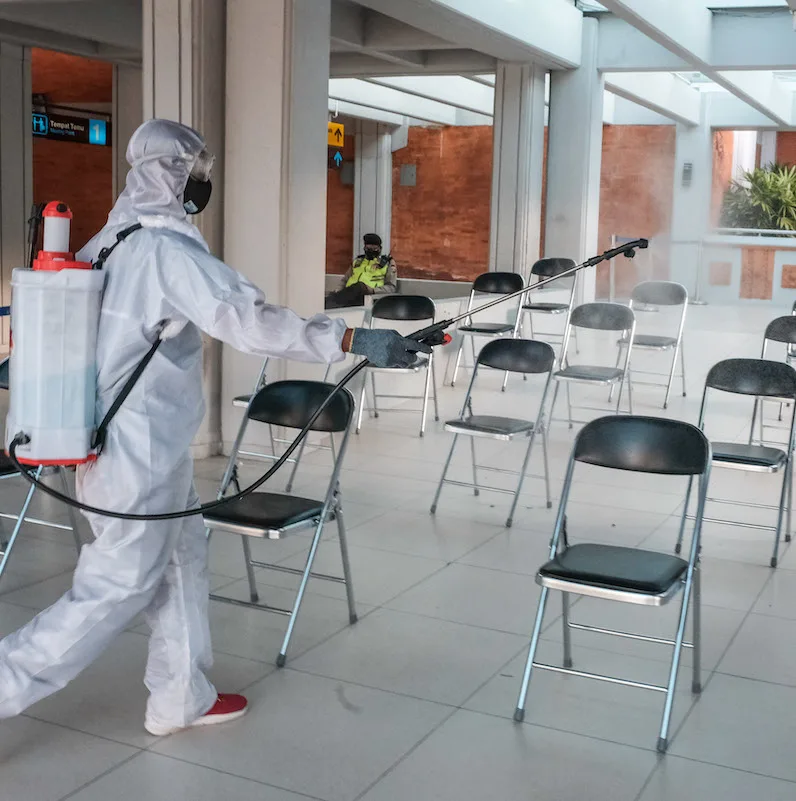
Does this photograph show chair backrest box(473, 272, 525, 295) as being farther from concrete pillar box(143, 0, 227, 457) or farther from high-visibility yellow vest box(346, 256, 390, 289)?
concrete pillar box(143, 0, 227, 457)

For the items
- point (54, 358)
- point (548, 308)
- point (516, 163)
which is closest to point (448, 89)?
point (516, 163)

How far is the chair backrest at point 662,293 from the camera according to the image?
27.2 feet

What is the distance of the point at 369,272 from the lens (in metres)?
9.94

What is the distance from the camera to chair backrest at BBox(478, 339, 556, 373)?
5.14m

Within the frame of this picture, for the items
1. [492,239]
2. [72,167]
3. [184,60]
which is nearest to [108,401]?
[184,60]

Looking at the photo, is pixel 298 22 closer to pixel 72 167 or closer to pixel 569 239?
pixel 569 239

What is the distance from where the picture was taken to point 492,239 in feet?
34.1

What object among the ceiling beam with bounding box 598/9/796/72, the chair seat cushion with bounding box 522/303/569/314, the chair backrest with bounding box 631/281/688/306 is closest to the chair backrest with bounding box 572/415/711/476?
the chair backrest with bounding box 631/281/688/306

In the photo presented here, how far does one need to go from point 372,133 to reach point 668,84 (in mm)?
4624

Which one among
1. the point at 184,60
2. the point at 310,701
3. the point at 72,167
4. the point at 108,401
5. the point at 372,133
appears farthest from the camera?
the point at 372,133

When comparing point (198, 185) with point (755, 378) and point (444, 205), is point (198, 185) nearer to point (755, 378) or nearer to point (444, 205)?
point (755, 378)

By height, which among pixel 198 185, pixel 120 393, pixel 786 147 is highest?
pixel 786 147

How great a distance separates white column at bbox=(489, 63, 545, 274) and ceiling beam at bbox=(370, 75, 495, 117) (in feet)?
7.57

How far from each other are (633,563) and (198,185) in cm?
146
